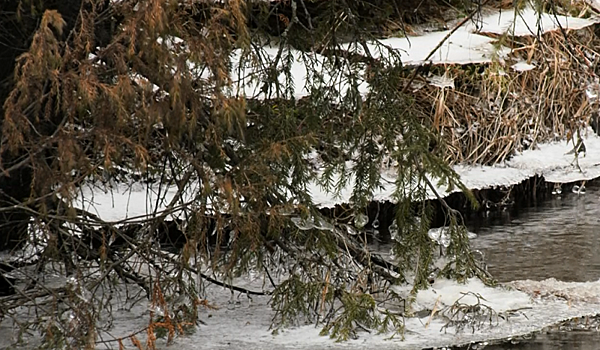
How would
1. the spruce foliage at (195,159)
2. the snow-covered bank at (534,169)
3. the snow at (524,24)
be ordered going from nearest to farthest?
the spruce foliage at (195,159), the snow-covered bank at (534,169), the snow at (524,24)

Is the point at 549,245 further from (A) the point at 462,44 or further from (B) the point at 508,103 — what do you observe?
(B) the point at 508,103

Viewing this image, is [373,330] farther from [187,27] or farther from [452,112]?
[452,112]

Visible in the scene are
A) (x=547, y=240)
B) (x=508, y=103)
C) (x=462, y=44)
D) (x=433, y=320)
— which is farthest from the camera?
(x=508, y=103)

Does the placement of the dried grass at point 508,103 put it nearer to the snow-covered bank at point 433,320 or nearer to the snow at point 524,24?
the snow at point 524,24

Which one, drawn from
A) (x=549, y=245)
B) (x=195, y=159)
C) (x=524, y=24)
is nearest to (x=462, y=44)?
(x=524, y=24)

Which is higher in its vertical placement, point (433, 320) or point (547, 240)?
point (547, 240)

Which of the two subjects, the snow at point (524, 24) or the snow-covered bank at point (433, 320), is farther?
the snow at point (524, 24)

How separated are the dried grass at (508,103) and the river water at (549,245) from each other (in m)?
0.72

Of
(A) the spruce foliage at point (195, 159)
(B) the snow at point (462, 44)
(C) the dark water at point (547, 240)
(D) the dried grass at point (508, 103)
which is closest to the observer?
(A) the spruce foliage at point (195, 159)

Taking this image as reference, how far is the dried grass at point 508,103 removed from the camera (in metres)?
9.98

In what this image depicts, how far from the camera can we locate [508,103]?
10.5 metres

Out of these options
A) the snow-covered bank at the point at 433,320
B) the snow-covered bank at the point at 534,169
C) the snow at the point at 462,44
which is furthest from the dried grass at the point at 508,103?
the snow-covered bank at the point at 433,320

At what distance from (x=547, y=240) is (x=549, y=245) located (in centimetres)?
19

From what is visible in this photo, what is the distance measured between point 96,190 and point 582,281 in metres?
3.41
